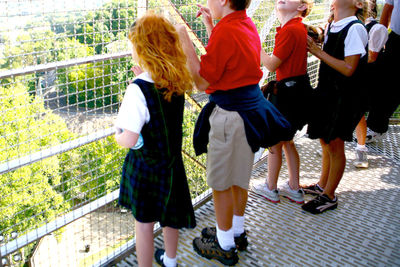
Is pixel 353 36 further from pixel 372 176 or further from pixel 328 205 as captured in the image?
pixel 372 176

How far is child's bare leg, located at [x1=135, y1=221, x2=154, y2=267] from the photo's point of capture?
1853 millimetres

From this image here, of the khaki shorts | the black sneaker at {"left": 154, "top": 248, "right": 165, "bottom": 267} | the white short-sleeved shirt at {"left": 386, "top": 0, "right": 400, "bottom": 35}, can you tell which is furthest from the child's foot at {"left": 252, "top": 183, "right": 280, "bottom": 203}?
the white short-sleeved shirt at {"left": 386, "top": 0, "right": 400, "bottom": 35}

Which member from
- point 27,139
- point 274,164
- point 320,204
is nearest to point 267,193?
point 274,164

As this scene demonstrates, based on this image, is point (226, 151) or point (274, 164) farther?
point (274, 164)

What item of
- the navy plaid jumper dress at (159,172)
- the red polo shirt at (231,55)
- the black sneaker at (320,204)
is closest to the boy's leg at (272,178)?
the black sneaker at (320,204)

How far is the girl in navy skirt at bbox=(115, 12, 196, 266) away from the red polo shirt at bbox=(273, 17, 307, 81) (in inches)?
34.5

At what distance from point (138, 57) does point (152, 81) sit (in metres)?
0.12

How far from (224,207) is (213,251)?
284 mm

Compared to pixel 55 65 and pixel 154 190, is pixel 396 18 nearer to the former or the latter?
pixel 154 190

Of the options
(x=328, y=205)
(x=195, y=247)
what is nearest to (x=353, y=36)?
(x=328, y=205)

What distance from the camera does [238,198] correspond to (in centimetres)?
227

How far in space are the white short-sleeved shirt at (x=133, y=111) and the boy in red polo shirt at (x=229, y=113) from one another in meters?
0.33

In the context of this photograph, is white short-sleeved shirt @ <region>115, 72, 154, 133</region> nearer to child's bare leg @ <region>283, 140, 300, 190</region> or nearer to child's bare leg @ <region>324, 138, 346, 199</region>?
child's bare leg @ <region>283, 140, 300, 190</region>

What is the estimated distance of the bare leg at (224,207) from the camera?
211cm
